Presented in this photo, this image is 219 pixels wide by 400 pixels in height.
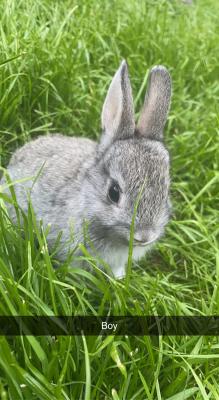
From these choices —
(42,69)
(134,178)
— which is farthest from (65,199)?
(42,69)

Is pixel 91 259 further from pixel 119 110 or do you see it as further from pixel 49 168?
Answer: pixel 49 168

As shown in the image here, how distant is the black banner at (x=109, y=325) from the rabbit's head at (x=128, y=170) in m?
0.51

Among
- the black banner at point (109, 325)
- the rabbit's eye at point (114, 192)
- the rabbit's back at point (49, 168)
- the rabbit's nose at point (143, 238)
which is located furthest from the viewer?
the rabbit's back at point (49, 168)

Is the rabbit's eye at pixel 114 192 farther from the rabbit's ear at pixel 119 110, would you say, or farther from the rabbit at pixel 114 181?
the rabbit's ear at pixel 119 110

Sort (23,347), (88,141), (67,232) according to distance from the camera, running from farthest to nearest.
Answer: (88,141), (67,232), (23,347)

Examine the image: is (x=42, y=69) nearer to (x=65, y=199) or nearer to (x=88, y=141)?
(x=88, y=141)

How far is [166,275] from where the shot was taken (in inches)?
173

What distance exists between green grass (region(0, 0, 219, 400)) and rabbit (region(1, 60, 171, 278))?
0.95 ft

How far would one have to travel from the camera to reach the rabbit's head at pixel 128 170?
3.60 meters

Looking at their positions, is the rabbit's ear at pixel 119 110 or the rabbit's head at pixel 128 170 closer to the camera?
the rabbit's head at pixel 128 170

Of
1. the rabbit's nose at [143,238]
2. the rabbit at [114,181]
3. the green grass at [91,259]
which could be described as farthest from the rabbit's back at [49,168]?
the rabbit's nose at [143,238]

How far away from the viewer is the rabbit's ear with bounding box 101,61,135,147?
3.80 meters

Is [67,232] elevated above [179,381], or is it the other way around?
Result: [67,232]

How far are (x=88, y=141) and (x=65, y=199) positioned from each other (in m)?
0.87
